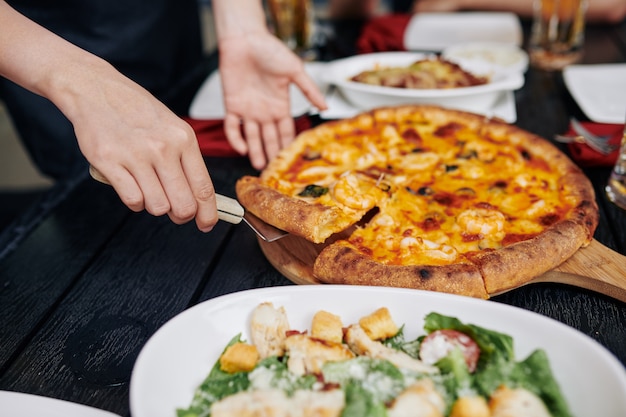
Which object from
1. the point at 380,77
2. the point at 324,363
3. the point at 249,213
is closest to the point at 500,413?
the point at 324,363

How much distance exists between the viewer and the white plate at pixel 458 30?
3.41m

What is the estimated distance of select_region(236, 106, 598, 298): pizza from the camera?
1509 millimetres

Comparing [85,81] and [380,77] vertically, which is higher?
[85,81]

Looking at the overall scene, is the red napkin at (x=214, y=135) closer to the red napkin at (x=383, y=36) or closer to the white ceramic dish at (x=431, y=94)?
the white ceramic dish at (x=431, y=94)

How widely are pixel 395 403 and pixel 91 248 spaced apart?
4.06 ft

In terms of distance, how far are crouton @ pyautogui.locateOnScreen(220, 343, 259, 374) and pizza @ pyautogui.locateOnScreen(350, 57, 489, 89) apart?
1.67 metres

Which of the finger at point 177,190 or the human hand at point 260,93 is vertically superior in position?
the finger at point 177,190

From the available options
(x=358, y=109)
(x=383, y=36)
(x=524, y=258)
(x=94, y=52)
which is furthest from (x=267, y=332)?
(x=383, y=36)

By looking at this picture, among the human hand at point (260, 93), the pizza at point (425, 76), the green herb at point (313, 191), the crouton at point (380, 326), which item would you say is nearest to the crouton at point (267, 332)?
the crouton at point (380, 326)

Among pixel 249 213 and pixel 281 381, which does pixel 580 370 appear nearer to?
pixel 281 381

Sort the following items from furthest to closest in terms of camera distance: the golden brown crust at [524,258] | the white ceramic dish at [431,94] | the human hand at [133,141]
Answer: the white ceramic dish at [431,94] → the golden brown crust at [524,258] → the human hand at [133,141]

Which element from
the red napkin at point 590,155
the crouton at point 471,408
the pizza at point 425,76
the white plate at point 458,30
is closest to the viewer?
the crouton at point 471,408

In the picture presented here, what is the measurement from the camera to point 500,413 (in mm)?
973

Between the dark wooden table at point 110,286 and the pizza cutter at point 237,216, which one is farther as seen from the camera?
the pizza cutter at point 237,216
